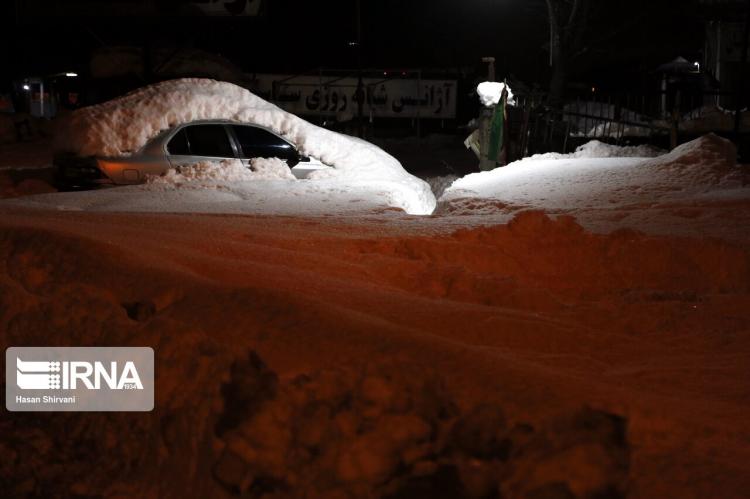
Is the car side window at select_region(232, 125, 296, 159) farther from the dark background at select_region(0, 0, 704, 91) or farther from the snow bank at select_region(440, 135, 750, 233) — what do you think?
the dark background at select_region(0, 0, 704, 91)

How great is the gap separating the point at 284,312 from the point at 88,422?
1167 mm

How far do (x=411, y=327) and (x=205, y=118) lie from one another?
23.2 ft

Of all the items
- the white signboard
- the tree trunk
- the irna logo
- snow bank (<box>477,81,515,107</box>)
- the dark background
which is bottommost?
the irna logo

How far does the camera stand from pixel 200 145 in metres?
10.4

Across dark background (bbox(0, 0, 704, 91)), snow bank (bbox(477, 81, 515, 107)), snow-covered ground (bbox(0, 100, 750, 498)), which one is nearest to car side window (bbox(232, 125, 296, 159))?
snow-covered ground (bbox(0, 100, 750, 498))

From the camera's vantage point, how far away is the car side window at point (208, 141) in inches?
407

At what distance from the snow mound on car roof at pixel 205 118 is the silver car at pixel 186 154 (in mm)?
136

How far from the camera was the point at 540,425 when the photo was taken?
10.4 feet

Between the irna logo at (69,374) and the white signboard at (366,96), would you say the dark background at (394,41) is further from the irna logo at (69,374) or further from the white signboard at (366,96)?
the irna logo at (69,374)

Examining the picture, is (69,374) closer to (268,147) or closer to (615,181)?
(268,147)

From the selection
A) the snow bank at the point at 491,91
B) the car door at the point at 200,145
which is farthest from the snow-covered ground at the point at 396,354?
the snow bank at the point at 491,91

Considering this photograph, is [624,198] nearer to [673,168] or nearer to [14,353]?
[673,168]

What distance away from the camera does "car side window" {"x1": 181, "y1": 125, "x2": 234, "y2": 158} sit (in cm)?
1034

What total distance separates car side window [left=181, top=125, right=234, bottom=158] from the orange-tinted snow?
3543 mm
